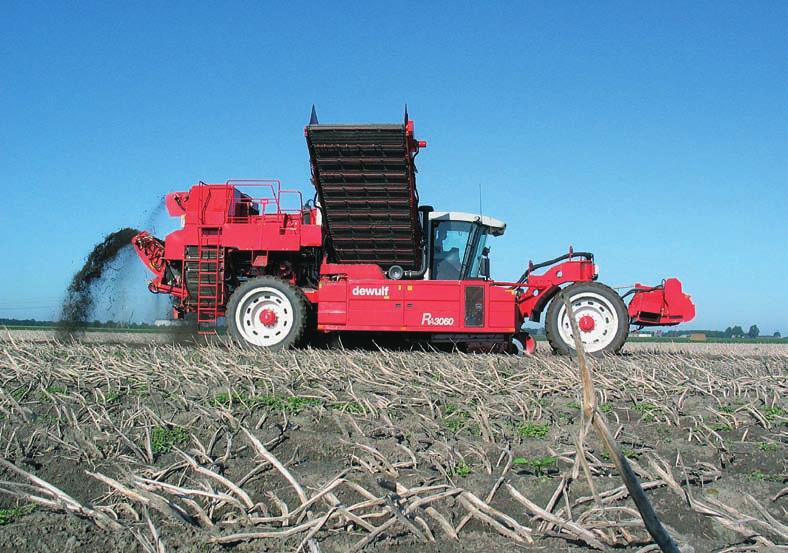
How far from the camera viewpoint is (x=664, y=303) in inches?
461

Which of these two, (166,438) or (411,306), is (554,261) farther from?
(166,438)

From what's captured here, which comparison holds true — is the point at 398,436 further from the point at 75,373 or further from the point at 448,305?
the point at 448,305

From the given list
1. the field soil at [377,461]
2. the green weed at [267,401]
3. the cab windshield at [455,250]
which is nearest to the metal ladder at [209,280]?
the cab windshield at [455,250]

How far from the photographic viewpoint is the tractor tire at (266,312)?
38.0 feet

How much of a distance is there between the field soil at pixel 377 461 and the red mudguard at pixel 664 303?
496 centimetres

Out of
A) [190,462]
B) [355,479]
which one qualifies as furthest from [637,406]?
[190,462]

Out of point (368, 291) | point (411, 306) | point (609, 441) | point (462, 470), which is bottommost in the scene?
point (462, 470)

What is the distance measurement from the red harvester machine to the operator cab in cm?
2

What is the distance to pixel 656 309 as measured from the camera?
11703mm

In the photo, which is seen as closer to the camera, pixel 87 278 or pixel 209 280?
pixel 209 280

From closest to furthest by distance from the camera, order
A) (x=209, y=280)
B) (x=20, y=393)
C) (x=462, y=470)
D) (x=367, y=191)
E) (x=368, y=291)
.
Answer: (x=462, y=470)
(x=20, y=393)
(x=367, y=191)
(x=368, y=291)
(x=209, y=280)

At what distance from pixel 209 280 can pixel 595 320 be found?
6380mm

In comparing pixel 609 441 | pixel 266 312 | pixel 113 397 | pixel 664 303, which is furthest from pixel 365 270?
pixel 609 441

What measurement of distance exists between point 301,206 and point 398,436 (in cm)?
829
